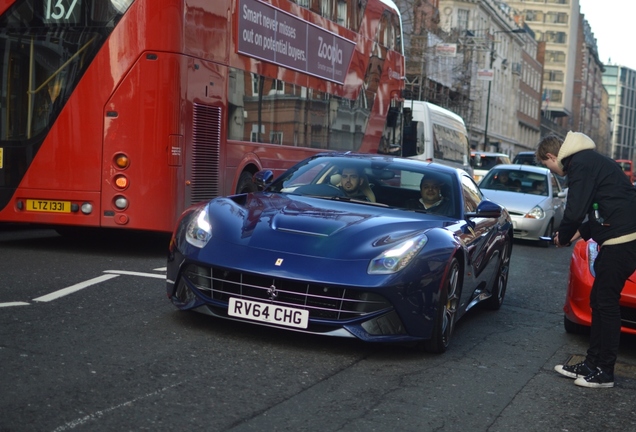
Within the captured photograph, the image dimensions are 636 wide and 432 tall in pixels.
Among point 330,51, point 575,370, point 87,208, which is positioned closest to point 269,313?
point 575,370

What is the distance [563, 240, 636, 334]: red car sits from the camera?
7219 millimetres

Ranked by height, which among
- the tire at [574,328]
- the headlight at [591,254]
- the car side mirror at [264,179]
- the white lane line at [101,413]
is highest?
the car side mirror at [264,179]

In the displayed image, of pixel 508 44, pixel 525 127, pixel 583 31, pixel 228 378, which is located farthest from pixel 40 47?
pixel 583 31

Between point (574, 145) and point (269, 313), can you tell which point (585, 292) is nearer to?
point (574, 145)

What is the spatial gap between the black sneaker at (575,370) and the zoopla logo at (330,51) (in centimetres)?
988

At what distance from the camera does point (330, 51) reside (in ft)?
53.2

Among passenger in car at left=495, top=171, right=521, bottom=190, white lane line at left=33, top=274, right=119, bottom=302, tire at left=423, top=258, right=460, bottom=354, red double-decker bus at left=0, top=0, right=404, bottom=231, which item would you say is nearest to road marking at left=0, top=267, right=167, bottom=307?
white lane line at left=33, top=274, right=119, bottom=302

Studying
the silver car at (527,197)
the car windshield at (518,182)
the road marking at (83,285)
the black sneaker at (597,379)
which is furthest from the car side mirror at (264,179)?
the car windshield at (518,182)

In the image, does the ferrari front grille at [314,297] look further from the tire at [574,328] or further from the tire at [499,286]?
the tire at [499,286]

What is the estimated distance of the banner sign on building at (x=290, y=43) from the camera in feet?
43.3

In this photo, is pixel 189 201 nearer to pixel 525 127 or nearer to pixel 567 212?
pixel 567 212

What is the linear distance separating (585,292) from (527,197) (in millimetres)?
12126

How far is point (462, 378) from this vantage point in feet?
20.1

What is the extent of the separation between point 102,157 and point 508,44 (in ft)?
313
